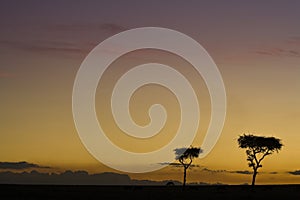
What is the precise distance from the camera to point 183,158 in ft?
443
